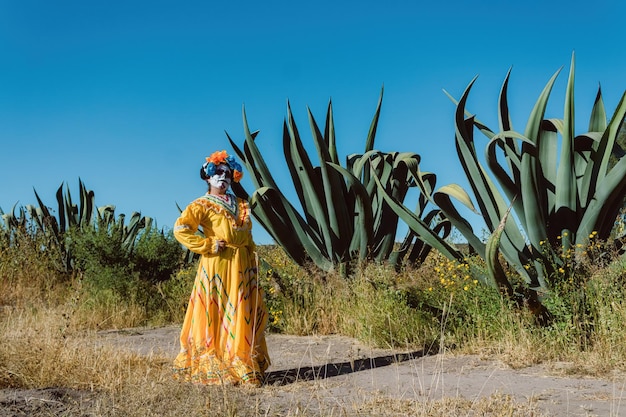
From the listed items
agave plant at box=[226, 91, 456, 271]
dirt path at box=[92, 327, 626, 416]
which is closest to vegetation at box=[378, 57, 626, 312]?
dirt path at box=[92, 327, 626, 416]

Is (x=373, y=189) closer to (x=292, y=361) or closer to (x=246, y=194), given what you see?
(x=246, y=194)

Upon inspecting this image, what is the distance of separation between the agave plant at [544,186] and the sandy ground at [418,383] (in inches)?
37.8

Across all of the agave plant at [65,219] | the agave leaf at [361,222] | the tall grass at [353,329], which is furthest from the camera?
the agave plant at [65,219]

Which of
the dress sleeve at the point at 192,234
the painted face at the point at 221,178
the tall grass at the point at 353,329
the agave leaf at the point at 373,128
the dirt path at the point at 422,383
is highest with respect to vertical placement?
the agave leaf at the point at 373,128

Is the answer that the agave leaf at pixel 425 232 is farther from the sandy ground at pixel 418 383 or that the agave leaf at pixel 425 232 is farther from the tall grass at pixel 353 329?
the sandy ground at pixel 418 383

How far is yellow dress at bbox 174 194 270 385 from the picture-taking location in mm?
5094

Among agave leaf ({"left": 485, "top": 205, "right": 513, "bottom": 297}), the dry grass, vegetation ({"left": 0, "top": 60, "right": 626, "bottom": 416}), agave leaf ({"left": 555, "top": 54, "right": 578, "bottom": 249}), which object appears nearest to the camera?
the dry grass

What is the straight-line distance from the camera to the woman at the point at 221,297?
16.7ft

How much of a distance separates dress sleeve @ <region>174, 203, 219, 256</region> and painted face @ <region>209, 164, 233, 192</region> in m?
0.26

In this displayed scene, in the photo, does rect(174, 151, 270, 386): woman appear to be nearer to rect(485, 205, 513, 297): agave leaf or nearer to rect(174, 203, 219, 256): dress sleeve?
rect(174, 203, 219, 256): dress sleeve

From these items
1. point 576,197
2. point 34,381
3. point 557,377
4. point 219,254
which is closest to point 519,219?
point 576,197

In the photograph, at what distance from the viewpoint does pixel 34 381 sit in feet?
15.7

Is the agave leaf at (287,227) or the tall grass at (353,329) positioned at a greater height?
the agave leaf at (287,227)

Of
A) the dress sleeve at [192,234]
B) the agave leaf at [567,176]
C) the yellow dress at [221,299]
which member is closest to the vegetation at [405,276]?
the agave leaf at [567,176]
